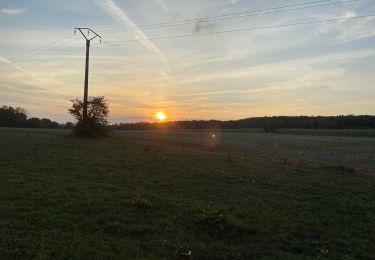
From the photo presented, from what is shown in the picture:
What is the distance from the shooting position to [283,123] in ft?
468

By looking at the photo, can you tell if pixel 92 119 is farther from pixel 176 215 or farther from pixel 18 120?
pixel 18 120

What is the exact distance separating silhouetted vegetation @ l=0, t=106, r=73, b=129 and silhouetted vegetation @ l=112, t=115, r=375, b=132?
64.3 ft

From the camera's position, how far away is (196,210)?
10094mm

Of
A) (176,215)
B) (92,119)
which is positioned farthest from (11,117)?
(176,215)

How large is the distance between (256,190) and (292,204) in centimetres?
214

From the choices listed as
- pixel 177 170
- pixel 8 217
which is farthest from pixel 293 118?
pixel 8 217

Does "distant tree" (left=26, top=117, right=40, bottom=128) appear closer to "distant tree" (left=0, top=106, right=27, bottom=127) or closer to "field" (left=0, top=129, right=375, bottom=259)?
"distant tree" (left=0, top=106, right=27, bottom=127)

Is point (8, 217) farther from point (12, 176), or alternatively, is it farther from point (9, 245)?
point (12, 176)

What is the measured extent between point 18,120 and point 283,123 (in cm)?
8262

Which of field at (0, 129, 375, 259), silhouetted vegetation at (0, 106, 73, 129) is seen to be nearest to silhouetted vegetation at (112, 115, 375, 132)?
silhouetted vegetation at (0, 106, 73, 129)

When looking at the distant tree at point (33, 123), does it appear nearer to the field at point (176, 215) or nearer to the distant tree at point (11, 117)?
the distant tree at point (11, 117)

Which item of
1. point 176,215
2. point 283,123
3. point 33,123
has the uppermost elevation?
→ point 283,123

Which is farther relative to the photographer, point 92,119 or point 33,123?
point 33,123

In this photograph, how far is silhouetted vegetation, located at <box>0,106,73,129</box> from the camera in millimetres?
97062
